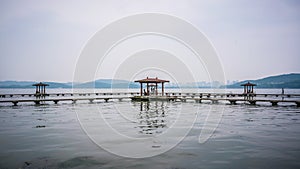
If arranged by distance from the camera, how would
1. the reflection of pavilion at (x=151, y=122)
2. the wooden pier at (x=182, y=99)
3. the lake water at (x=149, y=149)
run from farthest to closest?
the wooden pier at (x=182, y=99) < the reflection of pavilion at (x=151, y=122) < the lake water at (x=149, y=149)

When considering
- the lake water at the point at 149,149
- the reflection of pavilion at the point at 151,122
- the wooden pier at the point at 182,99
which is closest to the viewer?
the lake water at the point at 149,149

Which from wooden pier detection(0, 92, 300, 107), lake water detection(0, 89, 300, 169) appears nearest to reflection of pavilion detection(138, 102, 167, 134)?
lake water detection(0, 89, 300, 169)

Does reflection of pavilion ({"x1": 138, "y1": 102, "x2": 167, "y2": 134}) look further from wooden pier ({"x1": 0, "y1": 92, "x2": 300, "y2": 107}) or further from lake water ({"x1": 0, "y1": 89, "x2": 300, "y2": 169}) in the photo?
wooden pier ({"x1": 0, "y1": 92, "x2": 300, "y2": 107})

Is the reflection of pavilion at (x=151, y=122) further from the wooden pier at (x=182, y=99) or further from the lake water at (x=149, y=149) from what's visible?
the wooden pier at (x=182, y=99)

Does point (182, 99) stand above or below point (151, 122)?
above

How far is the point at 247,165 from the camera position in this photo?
531 cm

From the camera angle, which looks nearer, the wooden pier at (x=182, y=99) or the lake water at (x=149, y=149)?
the lake water at (x=149, y=149)

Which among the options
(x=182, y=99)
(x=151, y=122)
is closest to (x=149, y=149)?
(x=151, y=122)

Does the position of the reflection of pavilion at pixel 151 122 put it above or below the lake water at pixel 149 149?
below

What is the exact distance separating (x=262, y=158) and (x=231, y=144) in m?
1.58

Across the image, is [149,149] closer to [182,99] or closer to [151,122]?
[151,122]

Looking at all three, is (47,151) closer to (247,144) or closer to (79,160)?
(79,160)

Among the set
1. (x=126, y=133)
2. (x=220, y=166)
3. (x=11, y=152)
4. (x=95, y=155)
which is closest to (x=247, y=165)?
(x=220, y=166)

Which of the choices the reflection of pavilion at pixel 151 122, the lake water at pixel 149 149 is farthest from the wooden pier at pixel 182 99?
the lake water at pixel 149 149
